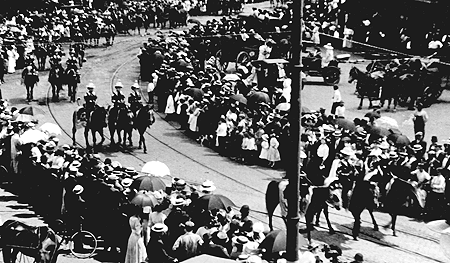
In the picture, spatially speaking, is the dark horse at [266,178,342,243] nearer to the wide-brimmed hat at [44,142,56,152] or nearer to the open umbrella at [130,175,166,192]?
the open umbrella at [130,175,166,192]

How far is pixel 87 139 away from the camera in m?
23.0

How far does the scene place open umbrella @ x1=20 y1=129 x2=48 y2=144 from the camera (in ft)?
62.1

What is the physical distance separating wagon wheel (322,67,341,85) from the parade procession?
0.06 meters

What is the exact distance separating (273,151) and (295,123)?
41.1ft

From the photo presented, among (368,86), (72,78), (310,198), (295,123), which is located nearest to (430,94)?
(368,86)

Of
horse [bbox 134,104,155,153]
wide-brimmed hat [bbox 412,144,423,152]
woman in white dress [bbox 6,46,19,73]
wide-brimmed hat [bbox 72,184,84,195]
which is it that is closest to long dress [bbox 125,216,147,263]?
wide-brimmed hat [bbox 72,184,84,195]

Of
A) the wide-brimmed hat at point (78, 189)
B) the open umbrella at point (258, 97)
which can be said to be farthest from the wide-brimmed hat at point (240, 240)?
the open umbrella at point (258, 97)

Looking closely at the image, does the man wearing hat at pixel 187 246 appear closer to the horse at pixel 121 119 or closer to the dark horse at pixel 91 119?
the horse at pixel 121 119

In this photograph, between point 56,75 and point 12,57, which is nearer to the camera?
point 56,75

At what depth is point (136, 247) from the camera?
13.7 meters

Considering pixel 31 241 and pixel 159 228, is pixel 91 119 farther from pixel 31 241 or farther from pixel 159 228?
pixel 159 228

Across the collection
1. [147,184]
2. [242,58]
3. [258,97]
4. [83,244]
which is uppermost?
[242,58]

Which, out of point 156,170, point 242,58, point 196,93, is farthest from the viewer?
point 242,58

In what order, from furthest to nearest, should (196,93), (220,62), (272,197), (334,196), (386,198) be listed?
(220,62) → (196,93) → (386,198) → (334,196) → (272,197)
